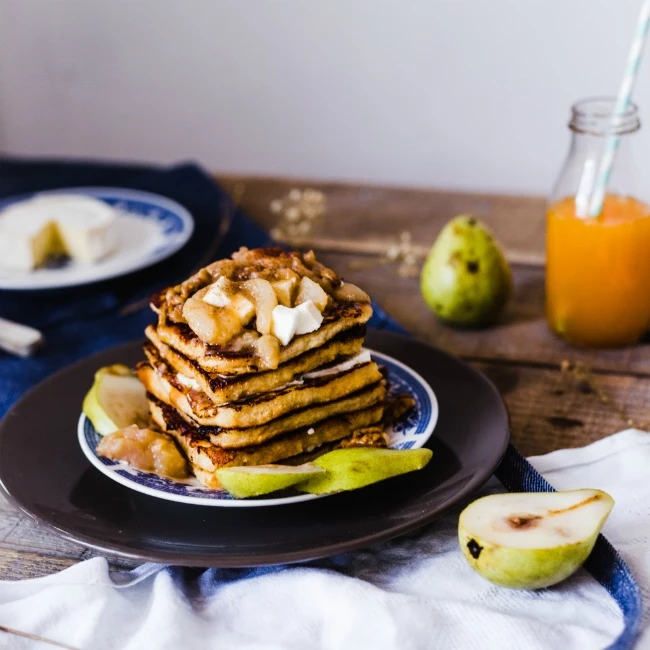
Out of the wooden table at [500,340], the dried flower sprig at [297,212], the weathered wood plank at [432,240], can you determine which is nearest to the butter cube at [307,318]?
the wooden table at [500,340]

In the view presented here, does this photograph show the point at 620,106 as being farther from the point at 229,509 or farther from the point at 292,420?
the point at 229,509

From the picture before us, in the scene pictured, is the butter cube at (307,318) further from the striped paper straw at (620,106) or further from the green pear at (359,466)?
the striped paper straw at (620,106)

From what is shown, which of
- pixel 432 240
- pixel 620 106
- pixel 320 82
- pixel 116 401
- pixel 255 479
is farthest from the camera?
pixel 320 82

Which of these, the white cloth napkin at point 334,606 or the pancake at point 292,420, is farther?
the pancake at point 292,420

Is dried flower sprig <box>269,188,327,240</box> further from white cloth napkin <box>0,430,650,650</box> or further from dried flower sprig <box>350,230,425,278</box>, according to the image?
white cloth napkin <box>0,430,650,650</box>

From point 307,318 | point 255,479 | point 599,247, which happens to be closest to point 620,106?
point 599,247

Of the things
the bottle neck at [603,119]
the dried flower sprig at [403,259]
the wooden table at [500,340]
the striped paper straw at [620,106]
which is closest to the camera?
the wooden table at [500,340]
